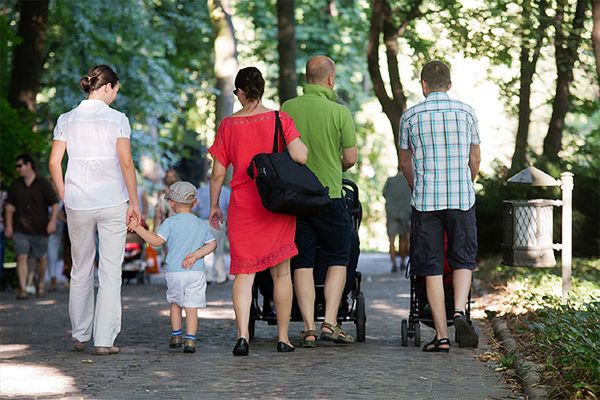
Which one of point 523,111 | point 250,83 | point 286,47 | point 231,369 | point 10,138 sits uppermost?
point 286,47

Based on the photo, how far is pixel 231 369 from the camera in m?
9.70

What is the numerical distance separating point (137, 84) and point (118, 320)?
21.8 meters

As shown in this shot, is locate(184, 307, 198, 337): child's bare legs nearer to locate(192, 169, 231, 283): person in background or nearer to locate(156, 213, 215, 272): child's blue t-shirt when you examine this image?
locate(156, 213, 215, 272): child's blue t-shirt

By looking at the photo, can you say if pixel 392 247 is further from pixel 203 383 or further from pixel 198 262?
pixel 203 383

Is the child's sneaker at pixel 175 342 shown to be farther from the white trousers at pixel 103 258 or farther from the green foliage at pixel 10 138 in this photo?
the green foliage at pixel 10 138

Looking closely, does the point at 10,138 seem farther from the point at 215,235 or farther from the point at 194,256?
the point at 194,256

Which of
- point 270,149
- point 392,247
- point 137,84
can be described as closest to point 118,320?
point 270,149

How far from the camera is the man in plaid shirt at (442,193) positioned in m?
10.9

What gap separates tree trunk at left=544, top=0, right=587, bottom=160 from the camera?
814 inches

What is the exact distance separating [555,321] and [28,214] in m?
10.4

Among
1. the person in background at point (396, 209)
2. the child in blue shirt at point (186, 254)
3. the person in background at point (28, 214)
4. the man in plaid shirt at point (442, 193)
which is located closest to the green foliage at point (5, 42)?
the person in background at point (28, 214)

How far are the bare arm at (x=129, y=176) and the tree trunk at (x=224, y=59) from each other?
14.1 metres

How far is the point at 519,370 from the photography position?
9.29 meters

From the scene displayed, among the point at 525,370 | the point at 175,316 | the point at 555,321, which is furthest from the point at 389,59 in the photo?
the point at 525,370
